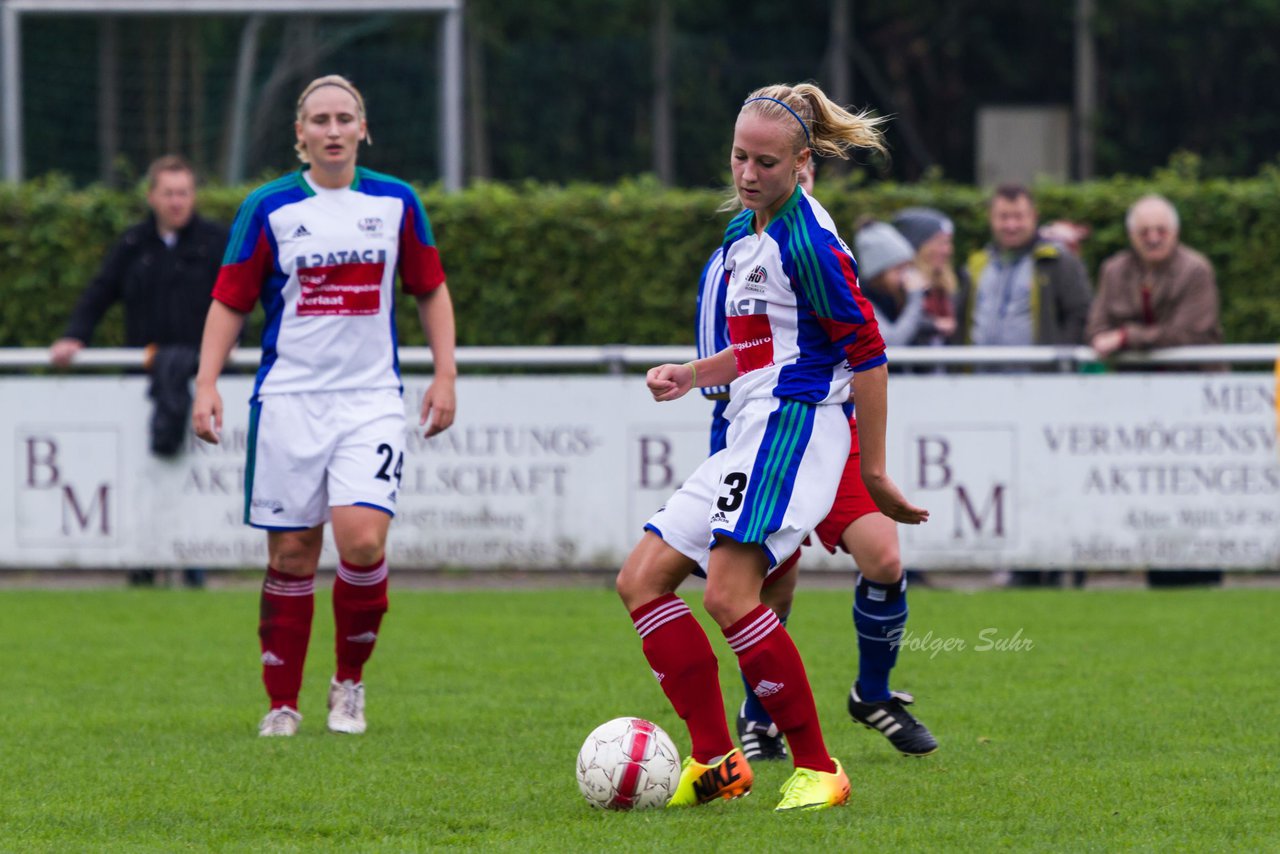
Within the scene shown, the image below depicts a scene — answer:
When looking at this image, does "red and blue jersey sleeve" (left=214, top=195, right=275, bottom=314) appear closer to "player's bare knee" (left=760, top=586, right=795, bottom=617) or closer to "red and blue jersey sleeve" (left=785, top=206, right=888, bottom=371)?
"player's bare knee" (left=760, top=586, right=795, bottom=617)

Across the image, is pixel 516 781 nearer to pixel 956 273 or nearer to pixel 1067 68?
pixel 956 273

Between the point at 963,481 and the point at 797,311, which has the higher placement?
the point at 797,311

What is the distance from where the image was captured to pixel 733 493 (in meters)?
5.11

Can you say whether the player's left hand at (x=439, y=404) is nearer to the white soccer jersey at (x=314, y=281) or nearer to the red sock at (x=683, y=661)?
the white soccer jersey at (x=314, y=281)

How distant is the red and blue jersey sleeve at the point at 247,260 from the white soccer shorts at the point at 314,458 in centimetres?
34

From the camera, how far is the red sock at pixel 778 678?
16.8 feet

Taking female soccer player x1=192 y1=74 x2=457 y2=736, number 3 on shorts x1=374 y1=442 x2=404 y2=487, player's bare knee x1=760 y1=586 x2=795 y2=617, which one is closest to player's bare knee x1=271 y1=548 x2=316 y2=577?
female soccer player x1=192 y1=74 x2=457 y2=736

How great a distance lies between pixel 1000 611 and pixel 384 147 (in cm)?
928

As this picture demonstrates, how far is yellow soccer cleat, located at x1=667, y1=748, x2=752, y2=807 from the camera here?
5.26 m

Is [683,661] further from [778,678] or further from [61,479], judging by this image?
[61,479]

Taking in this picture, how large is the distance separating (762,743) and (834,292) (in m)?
1.72

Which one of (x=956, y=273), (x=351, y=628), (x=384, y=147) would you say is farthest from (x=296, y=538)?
(x=384, y=147)

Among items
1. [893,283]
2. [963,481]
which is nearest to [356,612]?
[963,481]

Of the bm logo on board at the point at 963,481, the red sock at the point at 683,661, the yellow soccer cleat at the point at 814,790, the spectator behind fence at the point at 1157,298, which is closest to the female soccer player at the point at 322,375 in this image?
the red sock at the point at 683,661
